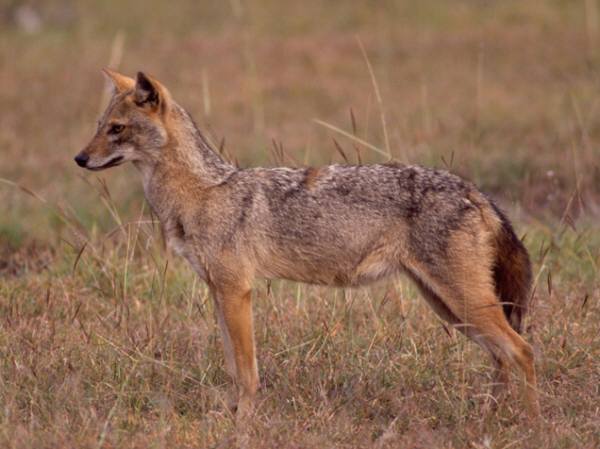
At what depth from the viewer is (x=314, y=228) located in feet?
20.9

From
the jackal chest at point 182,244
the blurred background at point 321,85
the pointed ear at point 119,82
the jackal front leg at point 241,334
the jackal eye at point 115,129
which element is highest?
the pointed ear at point 119,82

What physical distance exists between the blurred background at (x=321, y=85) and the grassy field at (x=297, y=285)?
2.0 inches

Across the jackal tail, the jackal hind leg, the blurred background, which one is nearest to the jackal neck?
the jackal hind leg

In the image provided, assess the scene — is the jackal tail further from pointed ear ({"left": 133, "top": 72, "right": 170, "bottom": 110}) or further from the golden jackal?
pointed ear ({"left": 133, "top": 72, "right": 170, "bottom": 110})

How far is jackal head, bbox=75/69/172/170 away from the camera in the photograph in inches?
250

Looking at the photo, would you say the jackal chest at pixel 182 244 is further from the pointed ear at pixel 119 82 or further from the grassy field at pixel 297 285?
the pointed ear at pixel 119 82

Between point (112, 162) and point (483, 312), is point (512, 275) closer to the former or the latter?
point (483, 312)

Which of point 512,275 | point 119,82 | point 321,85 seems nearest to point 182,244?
point 119,82

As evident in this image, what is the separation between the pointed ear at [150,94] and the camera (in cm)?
634

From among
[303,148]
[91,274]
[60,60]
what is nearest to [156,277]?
[91,274]

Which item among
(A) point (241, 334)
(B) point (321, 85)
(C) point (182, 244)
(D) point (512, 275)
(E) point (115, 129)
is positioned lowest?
(B) point (321, 85)

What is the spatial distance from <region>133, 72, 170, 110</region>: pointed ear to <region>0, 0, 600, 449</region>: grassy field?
1.18 metres

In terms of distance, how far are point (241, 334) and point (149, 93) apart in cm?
126

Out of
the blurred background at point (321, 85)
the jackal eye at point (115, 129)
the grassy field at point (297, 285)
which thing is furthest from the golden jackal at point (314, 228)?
the blurred background at point (321, 85)
